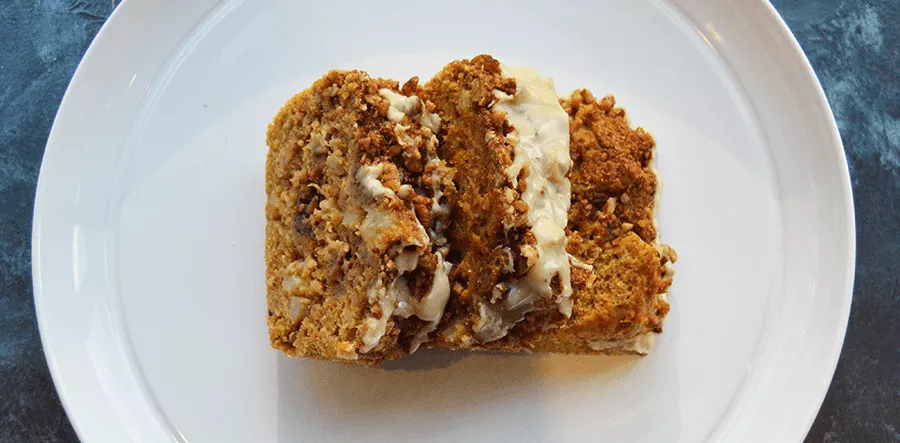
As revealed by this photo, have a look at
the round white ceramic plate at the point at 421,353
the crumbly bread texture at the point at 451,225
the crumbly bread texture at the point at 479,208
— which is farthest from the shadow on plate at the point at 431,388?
the crumbly bread texture at the point at 479,208

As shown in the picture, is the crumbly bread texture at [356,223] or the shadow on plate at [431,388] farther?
the shadow on plate at [431,388]

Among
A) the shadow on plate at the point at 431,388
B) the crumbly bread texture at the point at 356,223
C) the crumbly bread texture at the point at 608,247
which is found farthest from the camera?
the shadow on plate at the point at 431,388

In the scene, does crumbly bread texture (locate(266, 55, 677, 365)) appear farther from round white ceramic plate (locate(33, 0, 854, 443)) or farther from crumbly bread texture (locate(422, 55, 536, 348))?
round white ceramic plate (locate(33, 0, 854, 443))

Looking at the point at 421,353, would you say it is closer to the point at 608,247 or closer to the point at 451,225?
the point at 451,225

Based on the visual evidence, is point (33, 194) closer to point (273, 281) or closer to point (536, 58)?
point (273, 281)

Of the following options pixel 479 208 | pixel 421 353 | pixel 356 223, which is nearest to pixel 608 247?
pixel 479 208

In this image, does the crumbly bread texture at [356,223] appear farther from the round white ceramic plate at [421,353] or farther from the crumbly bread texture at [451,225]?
the round white ceramic plate at [421,353]

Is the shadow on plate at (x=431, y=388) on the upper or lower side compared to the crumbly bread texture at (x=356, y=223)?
lower
